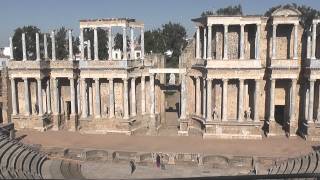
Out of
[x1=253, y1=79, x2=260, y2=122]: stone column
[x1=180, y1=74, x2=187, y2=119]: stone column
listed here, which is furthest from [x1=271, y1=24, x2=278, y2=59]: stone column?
[x1=180, y1=74, x2=187, y2=119]: stone column

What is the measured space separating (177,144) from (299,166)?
1047 cm

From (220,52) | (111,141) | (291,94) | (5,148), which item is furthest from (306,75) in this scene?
(5,148)

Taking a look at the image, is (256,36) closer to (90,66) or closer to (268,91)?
Answer: (268,91)

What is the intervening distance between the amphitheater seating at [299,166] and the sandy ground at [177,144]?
2795mm

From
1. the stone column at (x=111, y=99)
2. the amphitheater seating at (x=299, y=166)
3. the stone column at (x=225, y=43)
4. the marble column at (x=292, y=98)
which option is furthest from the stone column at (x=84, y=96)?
the marble column at (x=292, y=98)

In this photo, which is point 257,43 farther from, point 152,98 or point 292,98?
point 152,98

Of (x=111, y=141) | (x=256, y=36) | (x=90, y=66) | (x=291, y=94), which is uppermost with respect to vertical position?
(x=256, y=36)

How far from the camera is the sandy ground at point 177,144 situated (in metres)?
26.7

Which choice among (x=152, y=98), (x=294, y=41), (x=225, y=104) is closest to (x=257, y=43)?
(x=294, y=41)

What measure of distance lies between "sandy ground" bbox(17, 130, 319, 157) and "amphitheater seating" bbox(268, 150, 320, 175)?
280 centimetres

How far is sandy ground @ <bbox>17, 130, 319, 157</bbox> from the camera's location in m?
26.7

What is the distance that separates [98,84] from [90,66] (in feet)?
5.71

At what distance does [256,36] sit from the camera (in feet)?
100

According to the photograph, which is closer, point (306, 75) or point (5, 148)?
point (5, 148)
